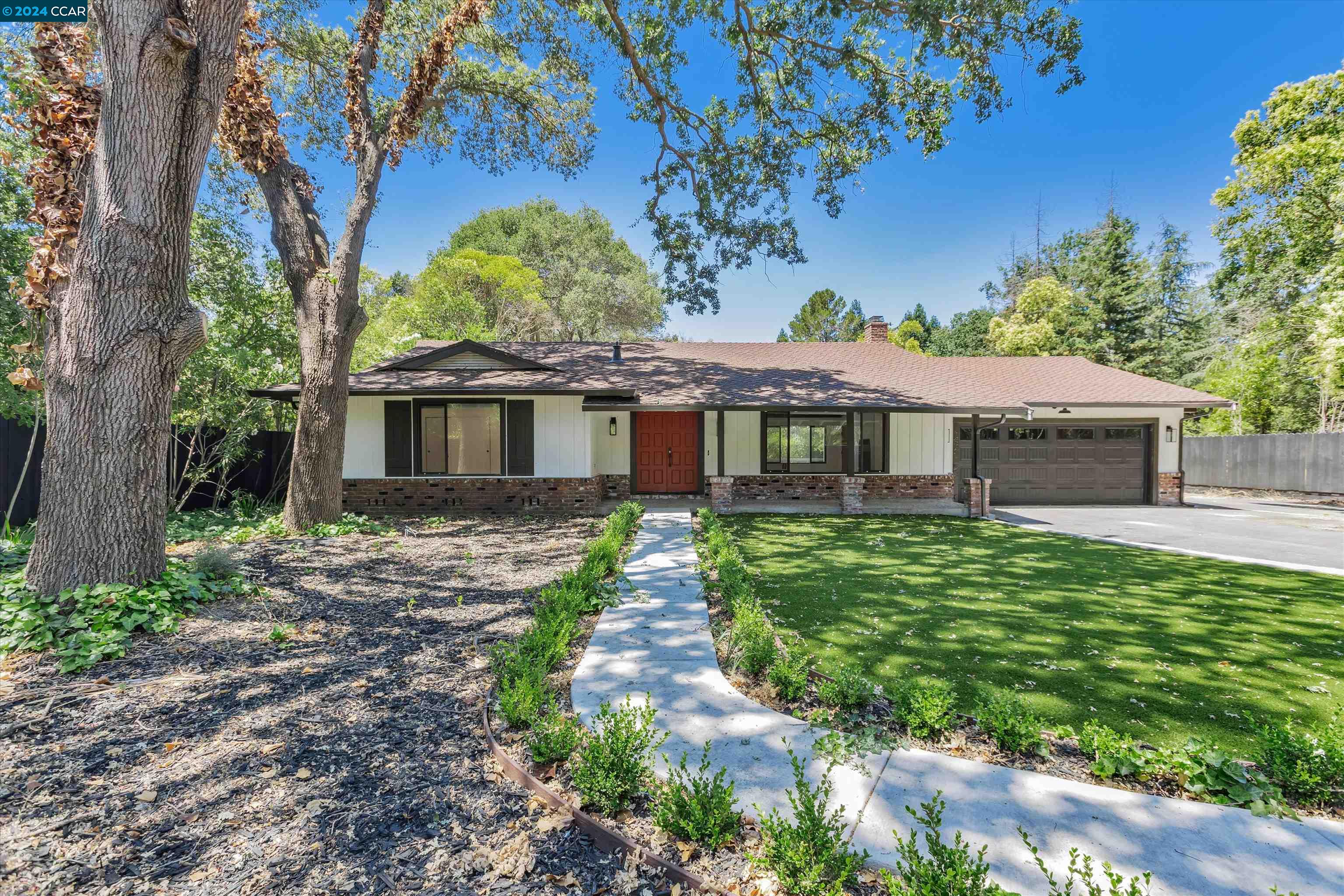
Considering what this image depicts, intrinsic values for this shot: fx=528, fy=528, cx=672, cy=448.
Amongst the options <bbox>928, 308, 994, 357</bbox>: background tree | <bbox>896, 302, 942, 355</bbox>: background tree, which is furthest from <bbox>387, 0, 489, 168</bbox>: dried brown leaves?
<bbox>896, 302, 942, 355</bbox>: background tree

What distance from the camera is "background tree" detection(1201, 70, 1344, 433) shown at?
1344 centimetres

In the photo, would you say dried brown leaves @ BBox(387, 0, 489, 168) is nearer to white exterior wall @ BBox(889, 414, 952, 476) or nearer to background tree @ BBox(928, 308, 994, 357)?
white exterior wall @ BBox(889, 414, 952, 476)

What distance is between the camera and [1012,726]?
249cm

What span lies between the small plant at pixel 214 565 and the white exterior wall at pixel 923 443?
11.5 meters

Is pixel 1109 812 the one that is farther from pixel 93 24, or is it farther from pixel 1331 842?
pixel 93 24

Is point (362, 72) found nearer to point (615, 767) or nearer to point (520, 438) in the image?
point (520, 438)

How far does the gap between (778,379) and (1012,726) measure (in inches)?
405

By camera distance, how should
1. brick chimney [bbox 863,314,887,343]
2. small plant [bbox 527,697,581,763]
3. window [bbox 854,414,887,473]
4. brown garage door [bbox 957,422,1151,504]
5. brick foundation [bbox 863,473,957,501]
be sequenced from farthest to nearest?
brick chimney [bbox 863,314,887,343]
brown garage door [bbox 957,422,1151,504]
window [bbox 854,414,887,473]
brick foundation [bbox 863,473,957,501]
small plant [bbox 527,697,581,763]

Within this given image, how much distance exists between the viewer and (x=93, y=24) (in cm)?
478

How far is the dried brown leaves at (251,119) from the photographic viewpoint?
6.71 metres

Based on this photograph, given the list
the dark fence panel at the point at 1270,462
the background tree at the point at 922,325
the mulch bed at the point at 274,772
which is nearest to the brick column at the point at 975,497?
the mulch bed at the point at 274,772

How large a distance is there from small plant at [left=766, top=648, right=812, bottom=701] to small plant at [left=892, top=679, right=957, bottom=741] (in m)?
0.49

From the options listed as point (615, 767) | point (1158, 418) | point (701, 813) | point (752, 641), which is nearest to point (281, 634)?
point (615, 767)

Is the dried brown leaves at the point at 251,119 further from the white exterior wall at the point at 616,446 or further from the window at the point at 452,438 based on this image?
the white exterior wall at the point at 616,446
